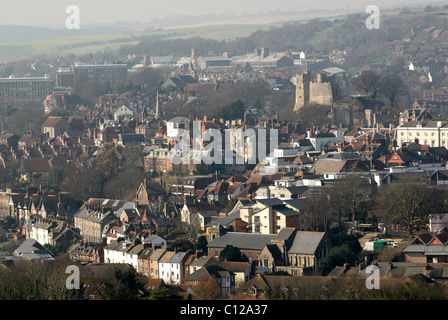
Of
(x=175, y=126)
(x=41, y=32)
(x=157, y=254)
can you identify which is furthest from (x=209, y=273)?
(x=41, y=32)

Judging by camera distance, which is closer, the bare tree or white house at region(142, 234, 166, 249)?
the bare tree

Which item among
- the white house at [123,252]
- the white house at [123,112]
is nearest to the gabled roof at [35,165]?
the white house at [123,112]

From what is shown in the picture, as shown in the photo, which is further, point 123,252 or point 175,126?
point 175,126

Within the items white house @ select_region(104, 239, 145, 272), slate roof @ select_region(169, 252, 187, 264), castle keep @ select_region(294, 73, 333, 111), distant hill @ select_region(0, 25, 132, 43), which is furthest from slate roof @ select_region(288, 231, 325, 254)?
distant hill @ select_region(0, 25, 132, 43)

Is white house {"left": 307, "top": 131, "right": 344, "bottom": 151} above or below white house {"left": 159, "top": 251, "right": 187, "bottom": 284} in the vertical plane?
above

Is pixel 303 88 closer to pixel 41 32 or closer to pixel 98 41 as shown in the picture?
pixel 41 32

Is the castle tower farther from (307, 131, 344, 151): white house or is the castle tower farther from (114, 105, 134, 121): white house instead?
(114, 105, 134, 121): white house

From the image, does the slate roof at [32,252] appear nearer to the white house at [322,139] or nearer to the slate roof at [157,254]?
the slate roof at [157,254]

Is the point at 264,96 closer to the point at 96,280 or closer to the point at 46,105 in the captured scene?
the point at 46,105

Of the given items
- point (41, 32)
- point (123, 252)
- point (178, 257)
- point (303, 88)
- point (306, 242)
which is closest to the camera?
point (306, 242)
